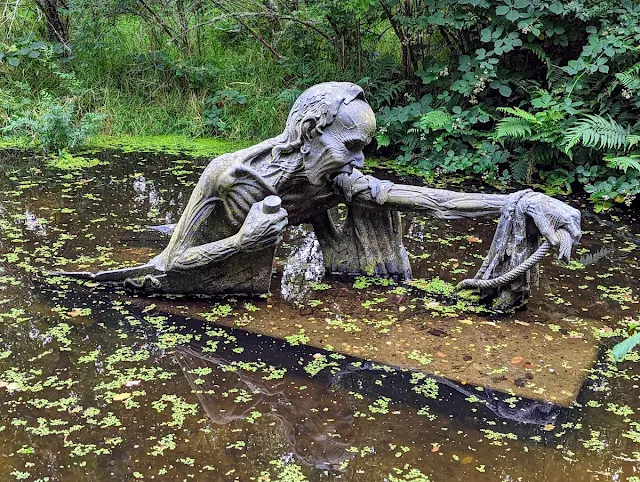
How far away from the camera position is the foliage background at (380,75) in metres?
6.90

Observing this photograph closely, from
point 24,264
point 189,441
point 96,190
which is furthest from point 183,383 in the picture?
point 96,190

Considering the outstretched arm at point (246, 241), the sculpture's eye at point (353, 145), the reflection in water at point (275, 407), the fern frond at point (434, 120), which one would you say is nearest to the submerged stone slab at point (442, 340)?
the outstretched arm at point (246, 241)

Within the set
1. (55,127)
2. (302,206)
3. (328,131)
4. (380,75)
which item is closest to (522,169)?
(380,75)

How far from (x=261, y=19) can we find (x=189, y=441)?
7.41 m

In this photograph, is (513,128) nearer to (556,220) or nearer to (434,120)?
(434,120)

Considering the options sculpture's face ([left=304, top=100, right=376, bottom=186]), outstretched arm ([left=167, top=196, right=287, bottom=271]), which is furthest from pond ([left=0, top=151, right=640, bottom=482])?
sculpture's face ([left=304, top=100, right=376, bottom=186])

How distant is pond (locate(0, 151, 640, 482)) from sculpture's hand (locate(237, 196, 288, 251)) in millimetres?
422

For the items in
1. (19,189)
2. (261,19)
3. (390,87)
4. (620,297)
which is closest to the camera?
(620,297)

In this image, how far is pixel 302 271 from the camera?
191 inches

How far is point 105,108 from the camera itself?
28.7 feet

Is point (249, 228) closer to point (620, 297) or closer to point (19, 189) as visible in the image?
point (620, 297)

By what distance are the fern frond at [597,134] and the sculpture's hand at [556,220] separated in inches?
108

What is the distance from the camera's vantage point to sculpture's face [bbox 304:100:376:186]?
397 centimetres

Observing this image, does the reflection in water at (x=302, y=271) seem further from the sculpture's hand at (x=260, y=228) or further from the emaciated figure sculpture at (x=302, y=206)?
the sculpture's hand at (x=260, y=228)
